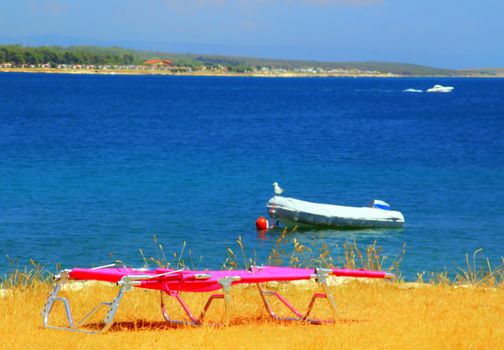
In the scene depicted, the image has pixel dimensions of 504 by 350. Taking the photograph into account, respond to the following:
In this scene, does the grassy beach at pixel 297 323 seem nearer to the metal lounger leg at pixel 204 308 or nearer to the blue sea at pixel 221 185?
the metal lounger leg at pixel 204 308

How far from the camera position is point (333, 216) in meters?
22.8

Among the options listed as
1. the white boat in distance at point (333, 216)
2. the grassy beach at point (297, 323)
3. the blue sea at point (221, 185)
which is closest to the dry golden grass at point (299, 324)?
the grassy beach at point (297, 323)

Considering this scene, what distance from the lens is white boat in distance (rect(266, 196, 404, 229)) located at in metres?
22.7

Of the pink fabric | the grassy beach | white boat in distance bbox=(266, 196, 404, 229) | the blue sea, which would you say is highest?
the pink fabric

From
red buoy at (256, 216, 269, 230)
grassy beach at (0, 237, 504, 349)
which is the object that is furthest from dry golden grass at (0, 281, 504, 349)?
red buoy at (256, 216, 269, 230)

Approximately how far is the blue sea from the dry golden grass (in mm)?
2347

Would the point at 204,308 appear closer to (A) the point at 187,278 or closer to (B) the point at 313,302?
(A) the point at 187,278

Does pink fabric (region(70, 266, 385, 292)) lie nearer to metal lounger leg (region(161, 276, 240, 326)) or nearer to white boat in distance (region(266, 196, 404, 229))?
metal lounger leg (region(161, 276, 240, 326))

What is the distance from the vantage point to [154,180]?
104 ft

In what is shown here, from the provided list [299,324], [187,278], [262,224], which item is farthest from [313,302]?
[262,224]

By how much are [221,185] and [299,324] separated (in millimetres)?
23038

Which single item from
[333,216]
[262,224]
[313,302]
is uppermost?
[313,302]

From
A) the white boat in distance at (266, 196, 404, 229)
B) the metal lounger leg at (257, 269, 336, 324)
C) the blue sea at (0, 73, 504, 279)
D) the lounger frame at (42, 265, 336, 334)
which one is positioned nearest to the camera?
the lounger frame at (42, 265, 336, 334)

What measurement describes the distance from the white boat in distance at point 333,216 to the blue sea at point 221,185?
312mm
